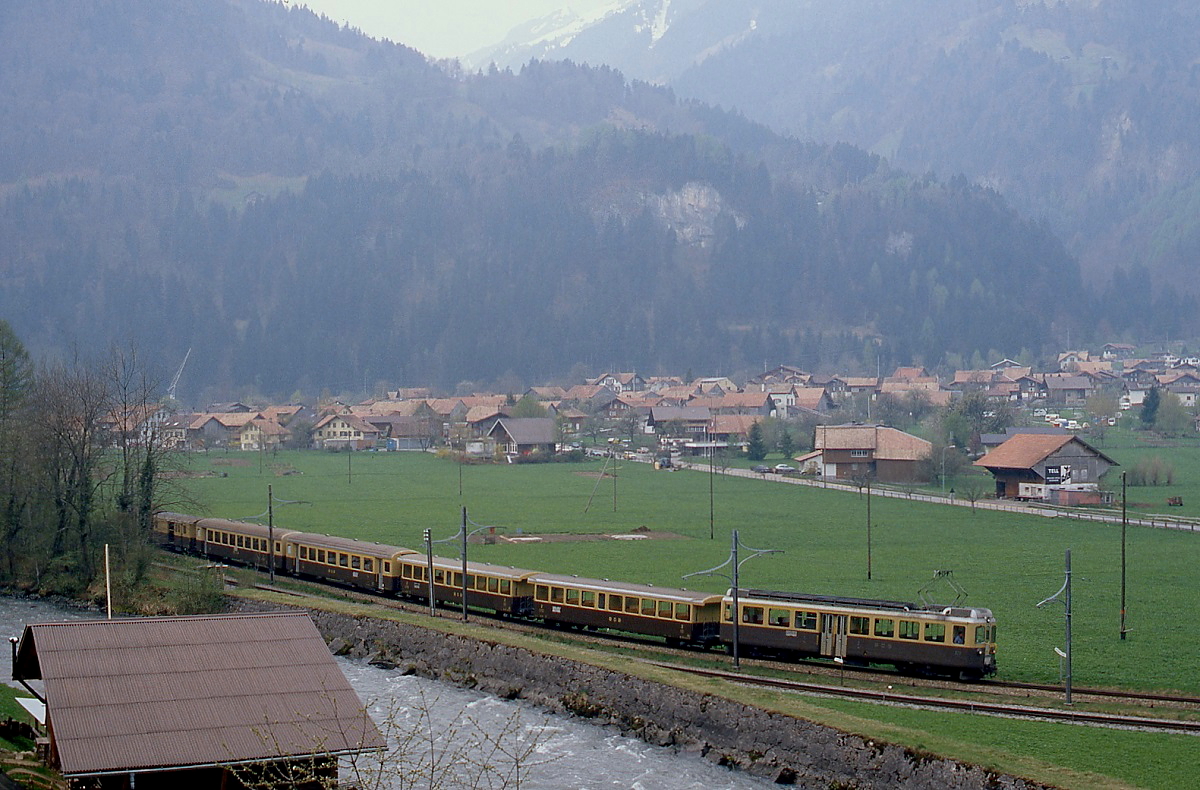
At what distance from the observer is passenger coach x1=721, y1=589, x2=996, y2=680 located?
99.7 feet

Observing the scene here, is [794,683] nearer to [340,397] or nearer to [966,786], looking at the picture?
[966,786]

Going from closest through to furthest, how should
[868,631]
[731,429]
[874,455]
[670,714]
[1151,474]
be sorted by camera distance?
[670,714]
[868,631]
[1151,474]
[874,455]
[731,429]

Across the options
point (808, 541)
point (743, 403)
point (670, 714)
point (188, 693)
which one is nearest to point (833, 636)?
point (670, 714)

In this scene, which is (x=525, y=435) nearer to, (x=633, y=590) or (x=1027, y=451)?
(x=1027, y=451)

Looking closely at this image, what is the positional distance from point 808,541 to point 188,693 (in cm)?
3790

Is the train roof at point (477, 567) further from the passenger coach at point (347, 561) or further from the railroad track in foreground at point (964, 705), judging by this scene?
the railroad track in foreground at point (964, 705)

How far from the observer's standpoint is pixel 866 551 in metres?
51.0

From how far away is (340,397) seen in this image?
625 ft

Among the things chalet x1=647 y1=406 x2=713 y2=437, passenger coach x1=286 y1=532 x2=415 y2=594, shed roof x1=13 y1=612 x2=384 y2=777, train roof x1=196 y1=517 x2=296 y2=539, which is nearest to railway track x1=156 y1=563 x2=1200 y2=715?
passenger coach x1=286 y1=532 x2=415 y2=594

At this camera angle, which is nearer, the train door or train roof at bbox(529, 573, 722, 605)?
the train door

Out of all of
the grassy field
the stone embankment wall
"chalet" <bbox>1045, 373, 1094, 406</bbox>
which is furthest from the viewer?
"chalet" <bbox>1045, 373, 1094, 406</bbox>

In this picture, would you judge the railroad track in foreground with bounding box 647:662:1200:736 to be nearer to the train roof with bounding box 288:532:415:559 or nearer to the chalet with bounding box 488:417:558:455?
the train roof with bounding box 288:532:415:559

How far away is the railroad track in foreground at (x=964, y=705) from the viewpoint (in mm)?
26328

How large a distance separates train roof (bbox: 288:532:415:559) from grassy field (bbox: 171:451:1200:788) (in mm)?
4652
